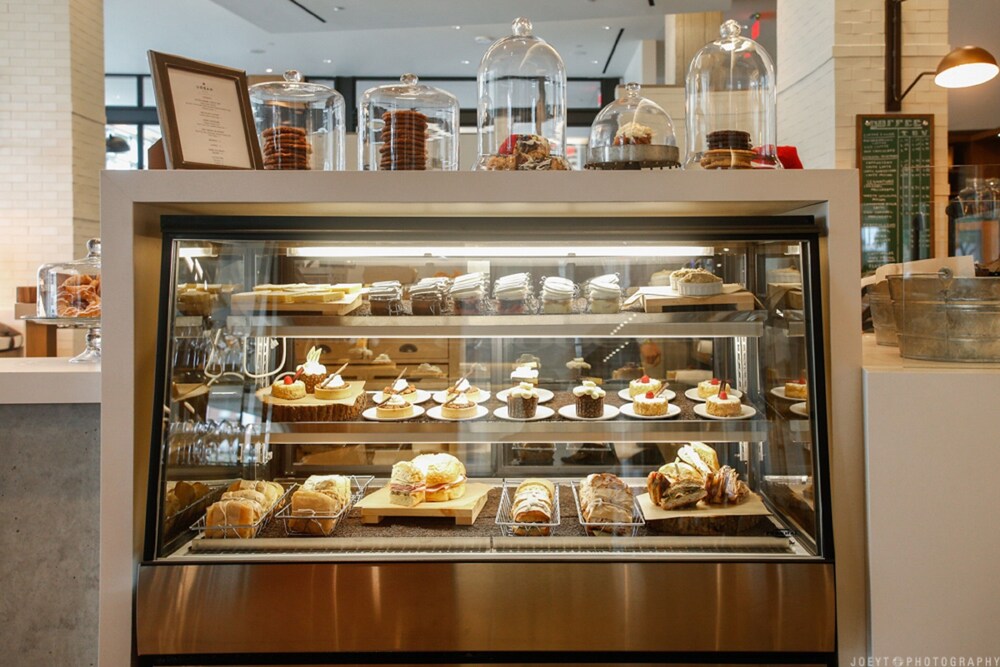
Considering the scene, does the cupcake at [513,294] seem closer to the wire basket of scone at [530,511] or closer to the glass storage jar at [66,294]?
the wire basket of scone at [530,511]

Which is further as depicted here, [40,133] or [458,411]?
[40,133]

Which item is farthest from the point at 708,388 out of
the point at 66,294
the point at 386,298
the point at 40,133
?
the point at 40,133

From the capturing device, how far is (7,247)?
6.55 metres

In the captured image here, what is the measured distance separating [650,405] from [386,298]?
0.82 m

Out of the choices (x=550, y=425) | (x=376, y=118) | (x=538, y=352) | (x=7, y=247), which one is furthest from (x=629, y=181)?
(x=7, y=247)

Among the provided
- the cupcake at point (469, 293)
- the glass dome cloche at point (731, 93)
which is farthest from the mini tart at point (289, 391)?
the glass dome cloche at point (731, 93)

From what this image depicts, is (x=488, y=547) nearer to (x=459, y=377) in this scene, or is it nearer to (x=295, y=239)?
(x=459, y=377)

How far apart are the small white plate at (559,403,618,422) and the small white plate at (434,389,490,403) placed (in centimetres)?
22

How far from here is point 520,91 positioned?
2670 mm

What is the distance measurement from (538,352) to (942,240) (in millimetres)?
1344

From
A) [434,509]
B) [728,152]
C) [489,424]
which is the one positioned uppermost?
[728,152]

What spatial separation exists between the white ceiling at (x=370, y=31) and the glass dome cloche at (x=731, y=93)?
4215 millimetres

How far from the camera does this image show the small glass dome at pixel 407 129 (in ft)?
6.71

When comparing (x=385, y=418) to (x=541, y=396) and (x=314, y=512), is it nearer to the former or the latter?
(x=314, y=512)
